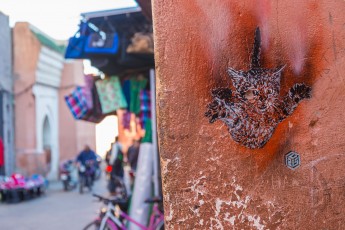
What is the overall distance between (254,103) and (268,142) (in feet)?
0.69

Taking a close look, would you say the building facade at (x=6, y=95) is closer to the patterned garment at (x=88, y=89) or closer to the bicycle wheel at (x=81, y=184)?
the bicycle wheel at (x=81, y=184)

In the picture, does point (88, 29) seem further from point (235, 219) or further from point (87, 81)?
point (235, 219)

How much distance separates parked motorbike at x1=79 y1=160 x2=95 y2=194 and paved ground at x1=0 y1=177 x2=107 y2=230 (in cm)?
44

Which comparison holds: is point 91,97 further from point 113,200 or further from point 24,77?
point 24,77

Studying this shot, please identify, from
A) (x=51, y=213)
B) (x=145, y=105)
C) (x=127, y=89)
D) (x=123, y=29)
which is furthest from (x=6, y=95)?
(x=145, y=105)

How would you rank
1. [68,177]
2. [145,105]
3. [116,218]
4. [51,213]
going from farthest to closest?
[68,177] < [51,213] < [145,105] < [116,218]

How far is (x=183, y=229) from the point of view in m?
2.42

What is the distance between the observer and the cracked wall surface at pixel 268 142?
239cm

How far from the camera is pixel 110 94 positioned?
793 cm

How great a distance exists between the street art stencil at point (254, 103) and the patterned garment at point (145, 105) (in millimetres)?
4963

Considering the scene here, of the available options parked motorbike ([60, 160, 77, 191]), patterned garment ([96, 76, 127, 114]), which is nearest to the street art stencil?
patterned garment ([96, 76, 127, 114])

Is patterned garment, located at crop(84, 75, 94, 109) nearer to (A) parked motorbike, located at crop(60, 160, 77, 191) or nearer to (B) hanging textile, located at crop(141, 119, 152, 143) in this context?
→ (B) hanging textile, located at crop(141, 119, 152, 143)

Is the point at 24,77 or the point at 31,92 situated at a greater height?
the point at 24,77

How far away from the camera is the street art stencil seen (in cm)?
241
